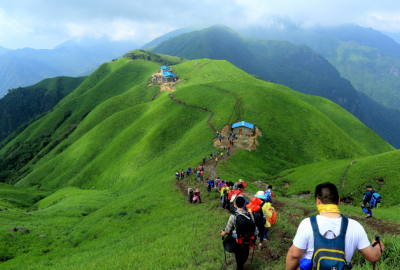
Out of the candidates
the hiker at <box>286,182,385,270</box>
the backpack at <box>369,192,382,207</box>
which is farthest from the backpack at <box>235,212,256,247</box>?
the backpack at <box>369,192,382,207</box>

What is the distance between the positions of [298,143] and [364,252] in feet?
203

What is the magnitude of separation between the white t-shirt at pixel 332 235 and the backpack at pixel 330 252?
0.28ft

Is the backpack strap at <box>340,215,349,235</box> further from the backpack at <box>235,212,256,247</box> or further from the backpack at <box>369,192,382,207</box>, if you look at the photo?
the backpack at <box>369,192,382,207</box>

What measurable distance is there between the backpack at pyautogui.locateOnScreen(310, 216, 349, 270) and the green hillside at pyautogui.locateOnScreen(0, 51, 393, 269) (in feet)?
22.2

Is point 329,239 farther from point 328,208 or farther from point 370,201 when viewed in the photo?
point 370,201

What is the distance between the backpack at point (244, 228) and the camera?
7910 millimetres

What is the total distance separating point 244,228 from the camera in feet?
25.9

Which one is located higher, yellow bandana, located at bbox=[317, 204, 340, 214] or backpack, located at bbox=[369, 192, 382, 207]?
yellow bandana, located at bbox=[317, 204, 340, 214]

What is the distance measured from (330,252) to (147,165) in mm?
59913

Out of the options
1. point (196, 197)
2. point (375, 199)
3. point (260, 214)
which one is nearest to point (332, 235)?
point (260, 214)

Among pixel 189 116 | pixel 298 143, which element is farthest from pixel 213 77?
pixel 298 143

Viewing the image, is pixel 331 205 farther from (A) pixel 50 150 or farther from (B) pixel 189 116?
(A) pixel 50 150

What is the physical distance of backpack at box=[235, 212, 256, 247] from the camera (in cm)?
791

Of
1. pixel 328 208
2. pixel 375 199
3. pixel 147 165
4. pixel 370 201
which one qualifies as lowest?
pixel 147 165
